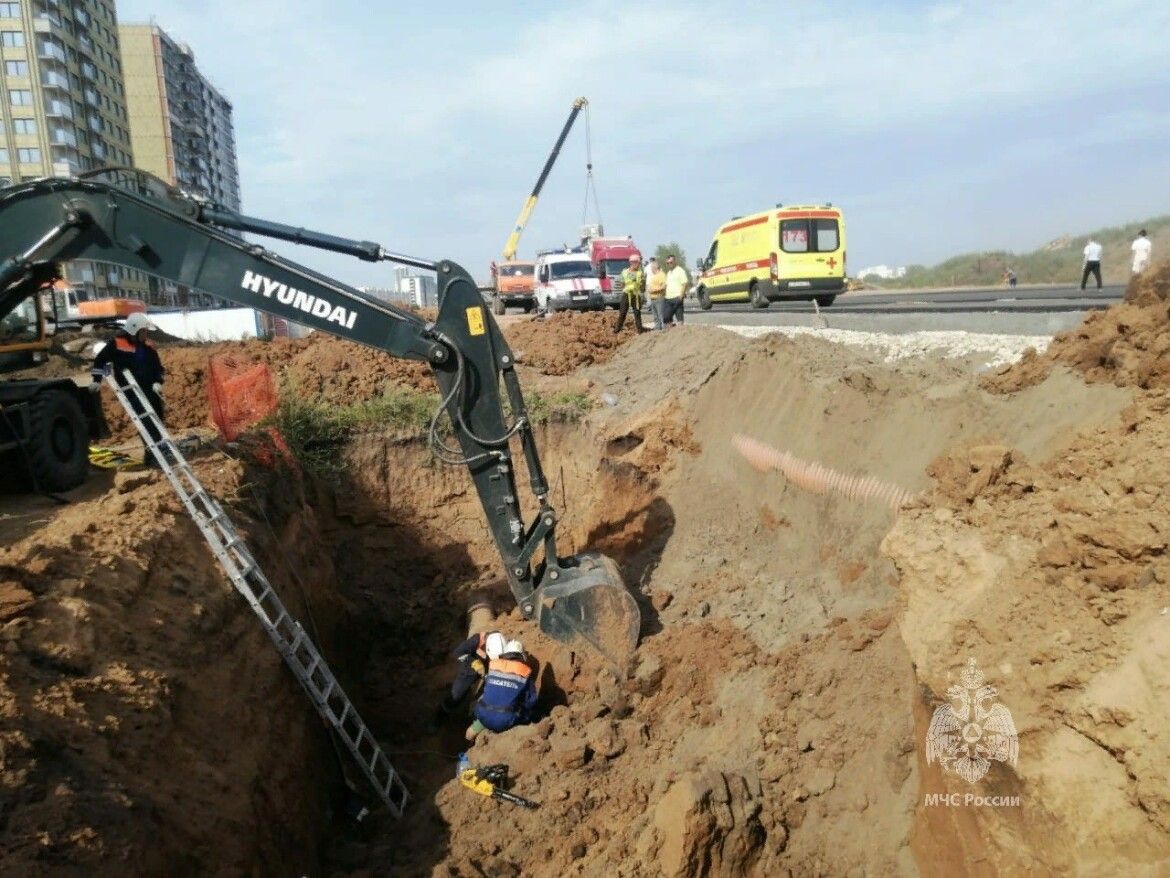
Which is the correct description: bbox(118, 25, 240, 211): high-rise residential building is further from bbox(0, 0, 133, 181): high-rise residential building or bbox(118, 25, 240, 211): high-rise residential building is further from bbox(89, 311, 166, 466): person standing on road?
bbox(89, 311, 166, 466): person standing on road

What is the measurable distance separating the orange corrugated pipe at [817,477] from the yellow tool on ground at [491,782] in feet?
12.1

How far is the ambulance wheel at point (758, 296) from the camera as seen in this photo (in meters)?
19.4

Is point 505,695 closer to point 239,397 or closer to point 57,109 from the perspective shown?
point 239,397

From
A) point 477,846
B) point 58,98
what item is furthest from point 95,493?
point 58,98

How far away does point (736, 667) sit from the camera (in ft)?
22.0

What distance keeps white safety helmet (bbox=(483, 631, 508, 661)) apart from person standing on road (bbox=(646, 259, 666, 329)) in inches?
381

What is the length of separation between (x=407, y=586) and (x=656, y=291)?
8.11 m

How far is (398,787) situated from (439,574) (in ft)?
14.3

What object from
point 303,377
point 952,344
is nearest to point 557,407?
point 303,377

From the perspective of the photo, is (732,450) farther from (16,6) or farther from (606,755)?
(16,6)

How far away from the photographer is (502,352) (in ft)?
22.2

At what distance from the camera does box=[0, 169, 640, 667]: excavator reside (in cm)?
632

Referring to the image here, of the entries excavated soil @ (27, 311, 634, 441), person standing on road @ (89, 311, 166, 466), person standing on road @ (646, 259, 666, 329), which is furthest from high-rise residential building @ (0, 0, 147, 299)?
person standing on road @ (89, 311, 166, 466)

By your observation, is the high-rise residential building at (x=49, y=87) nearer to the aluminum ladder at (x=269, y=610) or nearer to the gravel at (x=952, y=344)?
the aluminum ladder at (x=269, y=610)
